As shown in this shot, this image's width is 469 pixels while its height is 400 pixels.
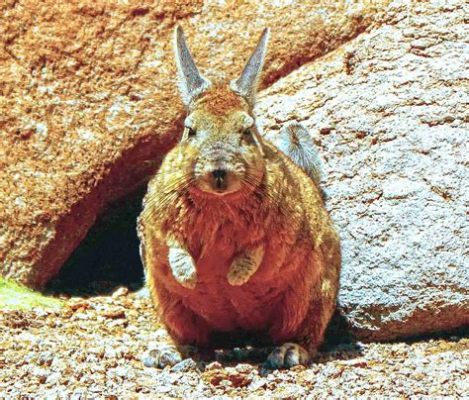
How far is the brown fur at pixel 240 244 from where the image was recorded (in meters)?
7.48

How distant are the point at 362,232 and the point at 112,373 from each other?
2479mm

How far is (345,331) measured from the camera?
28.9 ft

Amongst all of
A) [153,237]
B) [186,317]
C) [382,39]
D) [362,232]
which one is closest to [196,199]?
[153,237]

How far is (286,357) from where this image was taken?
7.68m

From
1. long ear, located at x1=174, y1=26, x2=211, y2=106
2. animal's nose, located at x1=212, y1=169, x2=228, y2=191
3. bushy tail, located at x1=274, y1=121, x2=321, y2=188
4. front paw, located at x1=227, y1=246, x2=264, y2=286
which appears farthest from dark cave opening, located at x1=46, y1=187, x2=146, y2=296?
animal's nose, located at x1=212, y1=169, x2=228, y2=191

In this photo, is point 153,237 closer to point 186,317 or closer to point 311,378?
point 186,317

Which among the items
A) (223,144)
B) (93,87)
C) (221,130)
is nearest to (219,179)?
(223,144)

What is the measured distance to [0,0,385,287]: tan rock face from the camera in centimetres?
938

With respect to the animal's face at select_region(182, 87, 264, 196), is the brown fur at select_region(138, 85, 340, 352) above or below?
below

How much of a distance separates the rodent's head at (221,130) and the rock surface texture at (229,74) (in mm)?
1559

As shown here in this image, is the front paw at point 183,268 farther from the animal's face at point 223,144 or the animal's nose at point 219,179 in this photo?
the animal's nose at point 219,179

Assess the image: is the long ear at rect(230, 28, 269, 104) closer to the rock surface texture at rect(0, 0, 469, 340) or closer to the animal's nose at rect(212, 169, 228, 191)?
the animal's nose at rect(212, 169, 228, 191)

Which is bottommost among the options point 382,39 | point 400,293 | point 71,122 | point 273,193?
point 400,293

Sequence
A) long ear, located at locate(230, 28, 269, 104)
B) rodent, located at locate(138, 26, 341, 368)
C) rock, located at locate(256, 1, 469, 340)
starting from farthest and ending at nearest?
rock, located at locate(256, 1, 469, 340)
long ear, located at locate(230, 28, 269, 104)
rodent, located at locate(138, 26, 341, 368)
